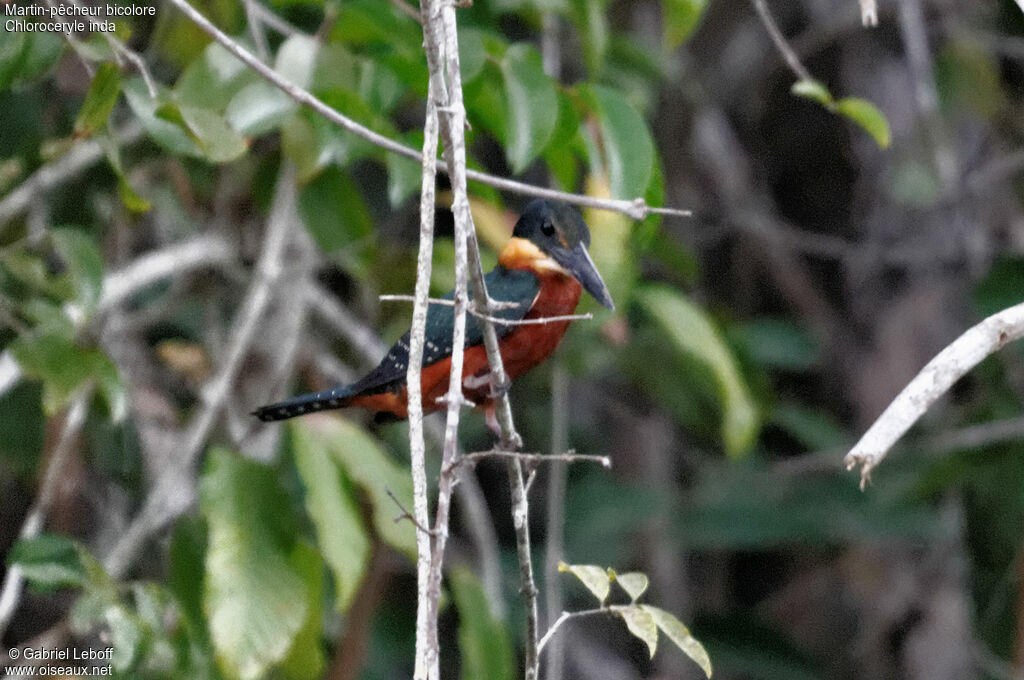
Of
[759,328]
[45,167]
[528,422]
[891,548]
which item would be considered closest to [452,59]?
[45,167]

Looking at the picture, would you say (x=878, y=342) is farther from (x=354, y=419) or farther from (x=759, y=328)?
(x=354, y=419)

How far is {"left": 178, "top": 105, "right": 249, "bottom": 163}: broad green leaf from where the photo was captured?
76.5 inches

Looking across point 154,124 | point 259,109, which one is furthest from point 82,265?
point 259,109

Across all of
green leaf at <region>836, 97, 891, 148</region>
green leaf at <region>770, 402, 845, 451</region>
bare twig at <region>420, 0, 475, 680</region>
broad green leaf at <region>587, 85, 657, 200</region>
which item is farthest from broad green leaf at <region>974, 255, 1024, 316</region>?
bare twig at <region>420, 0, 475, 680</region>

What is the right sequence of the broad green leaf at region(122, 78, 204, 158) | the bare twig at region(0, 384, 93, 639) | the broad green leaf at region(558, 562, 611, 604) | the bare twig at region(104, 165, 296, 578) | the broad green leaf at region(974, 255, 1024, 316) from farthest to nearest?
the broad green leaf at region(974, 255, 1024, 316) → the bare twig at region(104, 165, 296, 578) → the bare twig at region(0, 384, 93, 639) → the broad green leaf at region(122, 78, 204, 158) → the broad green leaf at region(558, 562, 611, 604)

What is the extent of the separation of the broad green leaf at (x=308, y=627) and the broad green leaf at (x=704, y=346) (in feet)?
3.59

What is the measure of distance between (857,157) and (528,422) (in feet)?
6.32

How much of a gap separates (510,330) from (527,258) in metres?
0.14

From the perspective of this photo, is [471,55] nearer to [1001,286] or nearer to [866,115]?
[866,115]

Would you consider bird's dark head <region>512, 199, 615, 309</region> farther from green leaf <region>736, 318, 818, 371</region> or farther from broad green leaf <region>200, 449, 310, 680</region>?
green leaf <region>736, 318, 818, 371</region>

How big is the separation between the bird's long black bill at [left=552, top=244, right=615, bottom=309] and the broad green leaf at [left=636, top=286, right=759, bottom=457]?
1.08 m

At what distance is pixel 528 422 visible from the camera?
13.8 ft

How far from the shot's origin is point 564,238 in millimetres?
1996

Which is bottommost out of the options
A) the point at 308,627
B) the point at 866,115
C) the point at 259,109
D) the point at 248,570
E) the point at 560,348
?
the point at 308,627
